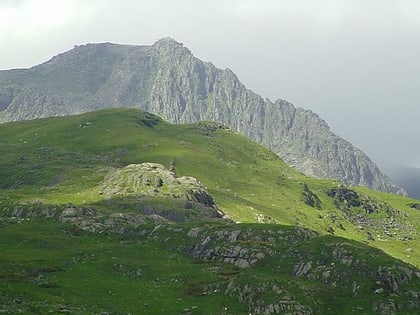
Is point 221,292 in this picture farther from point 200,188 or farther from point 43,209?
point 200,188

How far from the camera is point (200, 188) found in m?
196

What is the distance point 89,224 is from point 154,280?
42.7 metres

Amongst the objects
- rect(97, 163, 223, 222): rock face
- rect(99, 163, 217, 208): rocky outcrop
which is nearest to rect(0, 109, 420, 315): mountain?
rect(97, 163, 223, 222): rock face

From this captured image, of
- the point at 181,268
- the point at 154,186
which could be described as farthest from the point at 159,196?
the point at 181,268

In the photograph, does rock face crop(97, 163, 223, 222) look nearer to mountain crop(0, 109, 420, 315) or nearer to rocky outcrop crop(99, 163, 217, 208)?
rocky outcrop crop(99, 163, 217, 208)

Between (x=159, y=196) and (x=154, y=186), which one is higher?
(x=154, y=186)

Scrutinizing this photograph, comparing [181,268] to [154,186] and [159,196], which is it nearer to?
[159,196]

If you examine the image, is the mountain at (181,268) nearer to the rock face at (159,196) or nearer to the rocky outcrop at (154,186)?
the rock face at (159,196)

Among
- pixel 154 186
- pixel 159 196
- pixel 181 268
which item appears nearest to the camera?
pixel 181 268

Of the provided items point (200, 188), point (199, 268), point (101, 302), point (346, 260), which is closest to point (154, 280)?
point (199, 268)

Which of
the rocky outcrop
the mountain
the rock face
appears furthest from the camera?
the rocky outcrop

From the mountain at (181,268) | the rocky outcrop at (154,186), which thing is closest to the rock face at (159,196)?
the rocky outcrop at (154,186)

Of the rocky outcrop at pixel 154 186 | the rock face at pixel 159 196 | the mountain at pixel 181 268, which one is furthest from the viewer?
the rocky outcrop at pixel 154 186

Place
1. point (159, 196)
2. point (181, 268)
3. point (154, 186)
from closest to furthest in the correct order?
1. point (181, 268)
2. point (159, 196)
3. point (154, 186)
